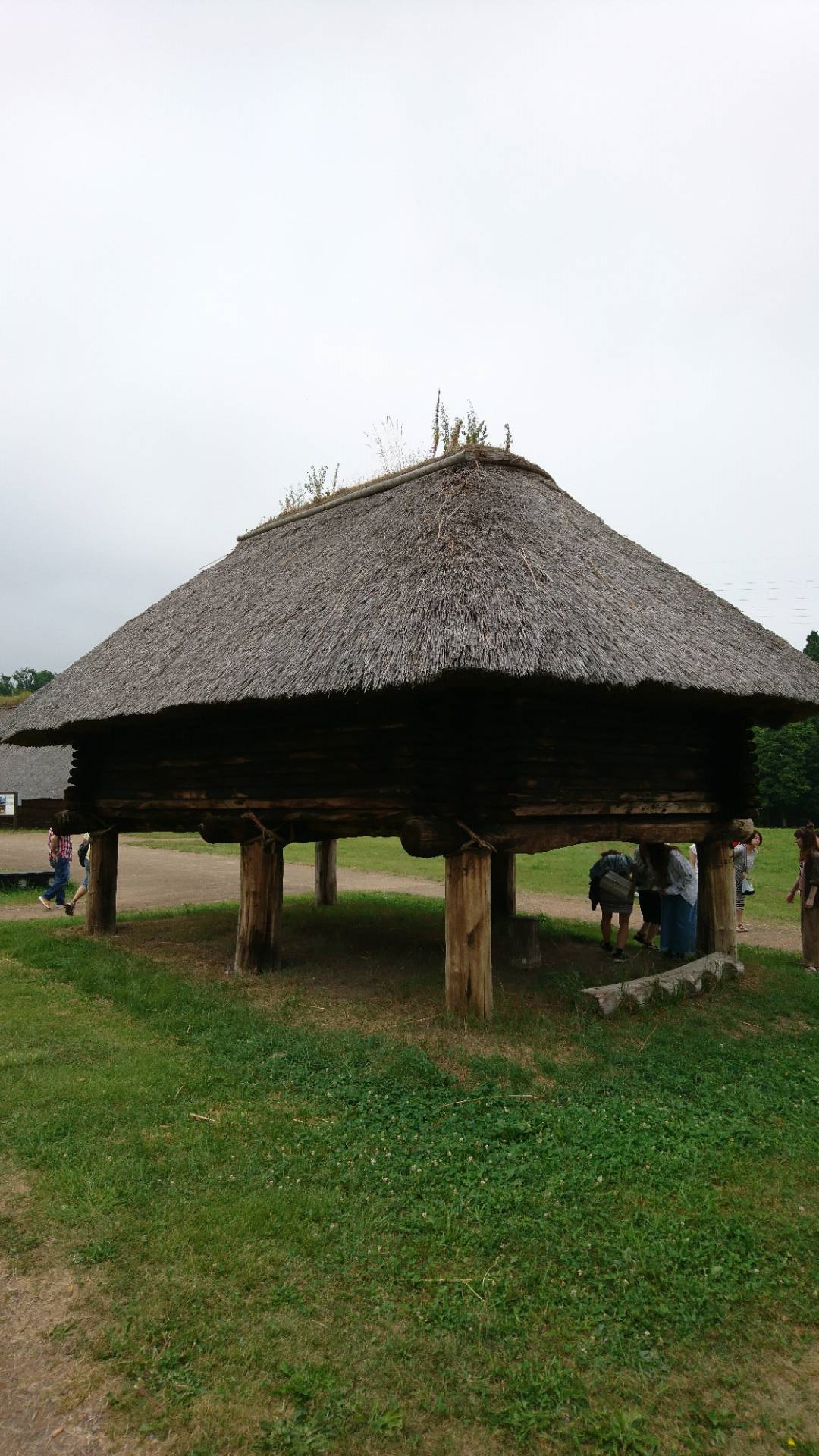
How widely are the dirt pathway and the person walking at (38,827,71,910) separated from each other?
0.81ft

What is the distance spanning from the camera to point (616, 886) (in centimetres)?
943

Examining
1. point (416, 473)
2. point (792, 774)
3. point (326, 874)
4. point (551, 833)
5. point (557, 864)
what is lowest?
point (557, 864)

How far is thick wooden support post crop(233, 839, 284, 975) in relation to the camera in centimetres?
827

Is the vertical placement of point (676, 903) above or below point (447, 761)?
below

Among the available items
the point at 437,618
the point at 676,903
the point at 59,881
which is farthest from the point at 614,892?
the point at 59,881

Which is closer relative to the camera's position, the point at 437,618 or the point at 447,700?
→ the point at 437,618

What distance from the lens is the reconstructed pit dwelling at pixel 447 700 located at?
254 inches

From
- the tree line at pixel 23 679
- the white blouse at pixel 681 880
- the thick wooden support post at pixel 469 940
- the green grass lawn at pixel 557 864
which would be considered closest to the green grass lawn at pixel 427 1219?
the thick wooden support post at pixel 469 940

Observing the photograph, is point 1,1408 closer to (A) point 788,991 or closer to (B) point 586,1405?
(B) point 586,1405

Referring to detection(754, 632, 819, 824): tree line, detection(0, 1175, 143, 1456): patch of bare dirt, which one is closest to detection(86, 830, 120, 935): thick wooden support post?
detection(0, 1175, 143, 1456): patch of bare dirt

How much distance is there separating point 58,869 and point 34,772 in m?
17.7

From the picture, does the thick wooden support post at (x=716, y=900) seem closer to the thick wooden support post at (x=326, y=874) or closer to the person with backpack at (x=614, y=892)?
the person with backpack at (x=614, y=892)

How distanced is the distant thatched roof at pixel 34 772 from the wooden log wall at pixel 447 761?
2112cm

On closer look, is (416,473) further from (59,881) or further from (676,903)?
(59,881)
